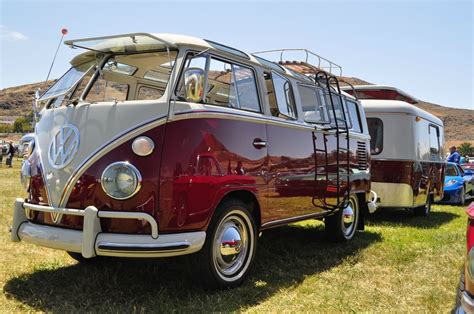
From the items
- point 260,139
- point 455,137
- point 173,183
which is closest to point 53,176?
point 173,183

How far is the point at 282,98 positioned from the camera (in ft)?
18.0

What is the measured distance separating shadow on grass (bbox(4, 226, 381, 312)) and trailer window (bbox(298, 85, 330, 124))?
6.01 ft

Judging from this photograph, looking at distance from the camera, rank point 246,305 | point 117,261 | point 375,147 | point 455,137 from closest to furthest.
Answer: point 246,305 → point 117,261 → point 375,147 → point 455,137

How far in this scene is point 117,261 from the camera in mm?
5172

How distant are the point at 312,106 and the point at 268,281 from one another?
2.44m

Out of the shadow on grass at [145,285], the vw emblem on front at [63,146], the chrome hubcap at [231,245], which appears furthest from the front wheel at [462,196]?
the vw emblem on front at [63,146]

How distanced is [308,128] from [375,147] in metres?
4.49

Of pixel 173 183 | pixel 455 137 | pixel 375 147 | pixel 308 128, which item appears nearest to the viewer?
pixel 173 183

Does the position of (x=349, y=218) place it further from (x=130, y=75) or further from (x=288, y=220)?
(x=130, y=75)

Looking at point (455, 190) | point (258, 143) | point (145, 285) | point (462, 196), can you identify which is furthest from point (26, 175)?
point (462, 196)

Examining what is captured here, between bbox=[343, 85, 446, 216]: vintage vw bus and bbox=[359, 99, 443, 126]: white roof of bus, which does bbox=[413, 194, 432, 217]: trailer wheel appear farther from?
bbox=[359, 99, 443, 126]: white roof of bus

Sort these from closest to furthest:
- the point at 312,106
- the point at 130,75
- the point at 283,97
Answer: the point at 130,75
the point at 283,97
the point at 312,106

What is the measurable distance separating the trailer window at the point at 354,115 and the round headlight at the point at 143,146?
4.53 meters

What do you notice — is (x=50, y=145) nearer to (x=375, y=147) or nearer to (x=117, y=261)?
(x=117, y=261)
